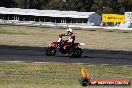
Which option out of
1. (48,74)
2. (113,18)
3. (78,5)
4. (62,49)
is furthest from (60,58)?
(78,5)

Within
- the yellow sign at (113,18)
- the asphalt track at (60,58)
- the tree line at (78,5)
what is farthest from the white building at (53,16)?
the asphalt track at (60,58)

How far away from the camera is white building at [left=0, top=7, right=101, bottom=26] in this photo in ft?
342

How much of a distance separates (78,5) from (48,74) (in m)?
134

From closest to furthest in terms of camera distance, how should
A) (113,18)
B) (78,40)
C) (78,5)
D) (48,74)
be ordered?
(48,74) → (78,40) → (113,18) → (78,5)

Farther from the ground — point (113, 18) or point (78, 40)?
point (113, 18)

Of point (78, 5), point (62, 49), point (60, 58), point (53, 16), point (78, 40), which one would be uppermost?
point (78, 5)

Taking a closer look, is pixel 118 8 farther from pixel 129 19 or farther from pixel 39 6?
pixel 129 19

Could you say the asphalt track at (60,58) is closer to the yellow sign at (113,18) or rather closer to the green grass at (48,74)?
the green grass at (48,74)

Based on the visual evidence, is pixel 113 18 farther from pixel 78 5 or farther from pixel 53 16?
pixel 78 5

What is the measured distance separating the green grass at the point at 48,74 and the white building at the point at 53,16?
83164 mm

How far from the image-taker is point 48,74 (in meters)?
17.3

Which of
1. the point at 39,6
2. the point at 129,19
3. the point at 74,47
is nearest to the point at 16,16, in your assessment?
the point at 129,19

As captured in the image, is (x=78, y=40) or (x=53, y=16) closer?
(x=78, y=40)

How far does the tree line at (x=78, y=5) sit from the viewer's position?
139500mm
